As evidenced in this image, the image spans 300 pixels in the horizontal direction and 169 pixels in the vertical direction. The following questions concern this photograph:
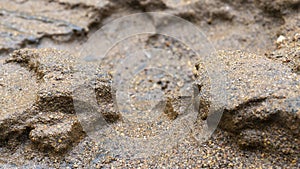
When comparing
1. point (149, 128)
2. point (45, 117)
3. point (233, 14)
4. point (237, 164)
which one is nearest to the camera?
point (237, 164)

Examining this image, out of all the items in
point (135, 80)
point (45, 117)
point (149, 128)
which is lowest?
point (135, 80)

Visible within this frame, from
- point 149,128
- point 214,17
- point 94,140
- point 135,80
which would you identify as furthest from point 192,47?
point 94,140

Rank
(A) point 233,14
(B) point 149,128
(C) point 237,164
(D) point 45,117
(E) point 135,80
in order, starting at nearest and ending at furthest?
(C) point 237,164 → (D) point 45,117 → (B) point 149,128 → (E) point 135,80 → (A) point 233,14

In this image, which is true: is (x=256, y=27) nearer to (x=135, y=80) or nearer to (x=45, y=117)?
(x=135, y=80)

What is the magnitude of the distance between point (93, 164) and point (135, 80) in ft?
3.04

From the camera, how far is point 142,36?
2.87 m

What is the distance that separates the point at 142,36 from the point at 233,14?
2.14 ft

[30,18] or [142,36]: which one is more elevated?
[30,18]

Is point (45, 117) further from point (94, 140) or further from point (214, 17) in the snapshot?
point (214, 17)

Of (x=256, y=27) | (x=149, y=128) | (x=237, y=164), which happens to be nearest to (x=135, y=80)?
(x=149, y=128)

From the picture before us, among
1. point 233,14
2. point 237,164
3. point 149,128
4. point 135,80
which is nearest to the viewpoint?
point 237,164

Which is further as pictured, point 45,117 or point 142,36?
point 142,36

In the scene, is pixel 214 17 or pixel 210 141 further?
pixel 214 17

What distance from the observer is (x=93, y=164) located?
69.8 inches
